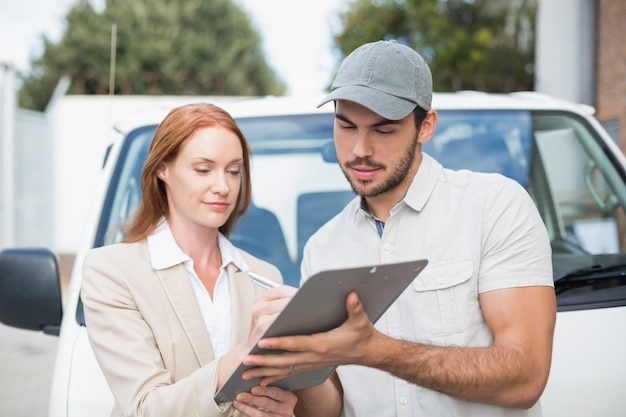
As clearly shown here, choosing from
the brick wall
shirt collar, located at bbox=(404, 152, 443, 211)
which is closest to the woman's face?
shirt collar, located at bbox=(404, 152, 443, 211)

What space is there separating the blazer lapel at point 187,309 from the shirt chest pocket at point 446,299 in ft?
1.93

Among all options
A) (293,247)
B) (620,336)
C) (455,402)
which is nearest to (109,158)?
(293,247)

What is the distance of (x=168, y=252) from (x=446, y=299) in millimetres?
801

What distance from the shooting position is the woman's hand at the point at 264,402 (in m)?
1.84

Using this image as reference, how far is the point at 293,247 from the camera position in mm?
3166

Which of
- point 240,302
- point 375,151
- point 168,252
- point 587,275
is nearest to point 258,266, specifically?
point 240,302

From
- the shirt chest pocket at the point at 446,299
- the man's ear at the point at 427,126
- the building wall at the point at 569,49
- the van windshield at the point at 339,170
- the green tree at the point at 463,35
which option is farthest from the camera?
the green tree at the point at 463,35

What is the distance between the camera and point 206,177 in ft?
7.23

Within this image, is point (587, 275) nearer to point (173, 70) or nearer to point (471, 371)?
point (471, 371)

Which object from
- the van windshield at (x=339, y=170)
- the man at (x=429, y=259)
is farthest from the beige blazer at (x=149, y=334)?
the van windshield at (x=339, y=170)

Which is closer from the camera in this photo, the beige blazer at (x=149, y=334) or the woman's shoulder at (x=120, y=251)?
the beige blazer at (x=149, y=334)

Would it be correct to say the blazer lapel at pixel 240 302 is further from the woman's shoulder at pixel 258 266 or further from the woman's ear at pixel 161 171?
the woman's ear at pixel 161 171

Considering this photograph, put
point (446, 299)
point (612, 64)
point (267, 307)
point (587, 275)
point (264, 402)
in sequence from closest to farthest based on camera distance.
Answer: point (267, 307) → point (264, 402) → point (446, 299) → point (587, 275) → point (612, 64)

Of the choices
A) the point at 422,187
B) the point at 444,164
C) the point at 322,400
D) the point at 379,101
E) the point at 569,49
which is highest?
the point at 569,49
